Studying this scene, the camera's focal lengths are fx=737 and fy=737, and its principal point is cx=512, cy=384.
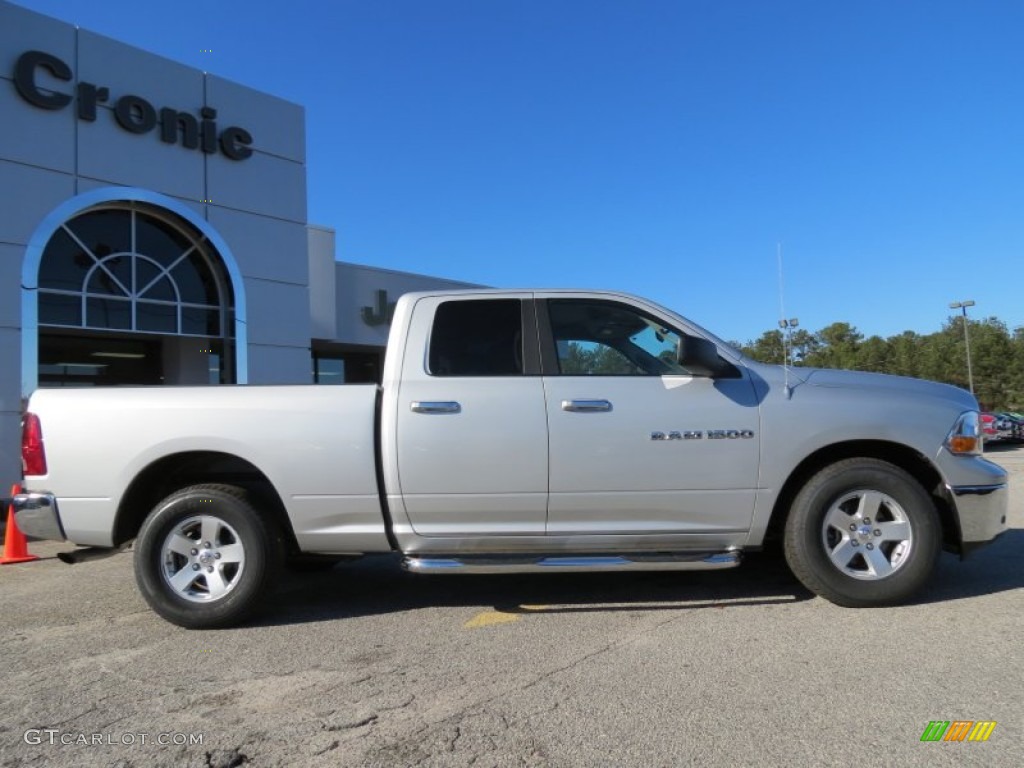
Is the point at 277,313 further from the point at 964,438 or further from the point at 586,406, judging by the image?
the point at 964,438

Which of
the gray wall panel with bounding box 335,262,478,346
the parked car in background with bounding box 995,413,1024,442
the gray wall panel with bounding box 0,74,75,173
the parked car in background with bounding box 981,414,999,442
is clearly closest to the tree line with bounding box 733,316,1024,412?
the parked car in background with bounding box 995,413,1024,442

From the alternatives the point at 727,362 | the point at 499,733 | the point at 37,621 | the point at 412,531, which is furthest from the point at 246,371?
the point at 499,733

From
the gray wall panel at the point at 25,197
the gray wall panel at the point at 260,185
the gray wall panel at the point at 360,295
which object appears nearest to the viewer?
the gray wall panel at the point at 25,197

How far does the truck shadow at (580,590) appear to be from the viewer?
4.86m

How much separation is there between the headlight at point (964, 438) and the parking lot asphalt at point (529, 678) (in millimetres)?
995

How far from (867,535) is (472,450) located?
2.47 meters

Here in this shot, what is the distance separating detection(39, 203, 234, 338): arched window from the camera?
11.3 meters

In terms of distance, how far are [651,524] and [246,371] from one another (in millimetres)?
10425

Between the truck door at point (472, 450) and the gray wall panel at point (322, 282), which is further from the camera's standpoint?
the gray wall panel at point (322, 282)

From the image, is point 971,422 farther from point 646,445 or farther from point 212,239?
point 212,239

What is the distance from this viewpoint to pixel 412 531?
4.57m

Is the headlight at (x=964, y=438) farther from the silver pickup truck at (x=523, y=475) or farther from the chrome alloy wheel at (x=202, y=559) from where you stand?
the chrome alloy wheel at (x=202, y=559)

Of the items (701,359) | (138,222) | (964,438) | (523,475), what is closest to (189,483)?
(523,475)

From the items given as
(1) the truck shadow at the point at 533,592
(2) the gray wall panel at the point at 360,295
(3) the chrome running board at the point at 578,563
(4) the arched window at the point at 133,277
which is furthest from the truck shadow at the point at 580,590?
(2) the gray wall panel at the point at 360,295
